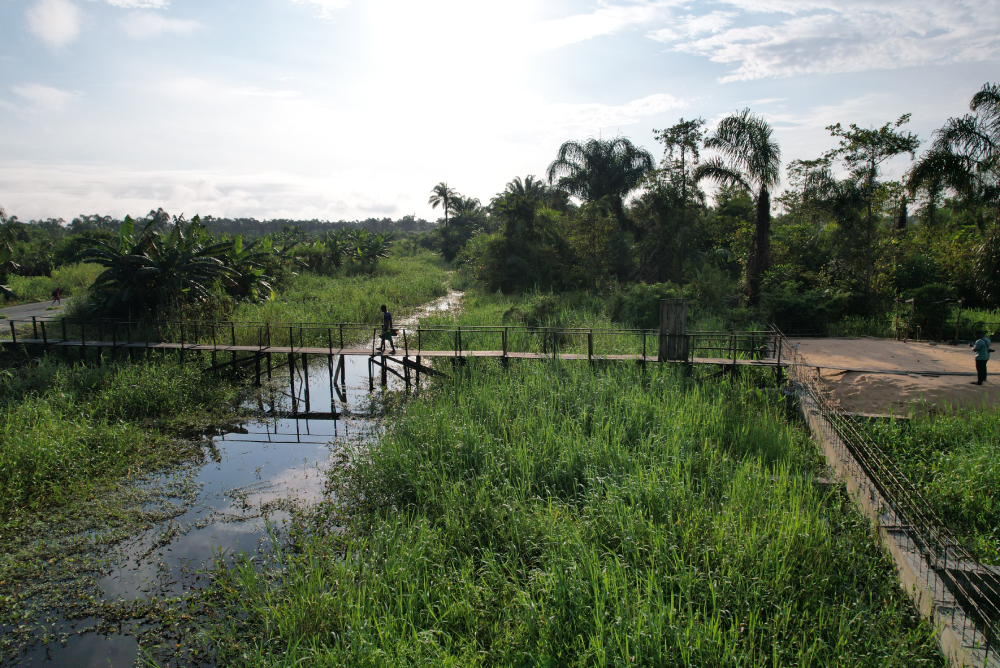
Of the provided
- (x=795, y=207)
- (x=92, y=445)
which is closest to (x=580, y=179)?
(x=795, y=207)

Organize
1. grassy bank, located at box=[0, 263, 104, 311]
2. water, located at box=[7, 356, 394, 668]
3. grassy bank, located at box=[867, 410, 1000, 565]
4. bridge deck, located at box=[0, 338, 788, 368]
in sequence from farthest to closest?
grassy bank, located at box=[0, 263, 104, 311] < bridge deck, located at box=[0, 338, 788, 368] < grassy bank, located at box=[867, 410, 1000, 565] < water, located at box=[7, 356, 394, 668]

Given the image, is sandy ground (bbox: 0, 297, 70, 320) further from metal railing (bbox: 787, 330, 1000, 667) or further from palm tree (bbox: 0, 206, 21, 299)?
metal railing (bbox: 787, 330, 1000, 667)

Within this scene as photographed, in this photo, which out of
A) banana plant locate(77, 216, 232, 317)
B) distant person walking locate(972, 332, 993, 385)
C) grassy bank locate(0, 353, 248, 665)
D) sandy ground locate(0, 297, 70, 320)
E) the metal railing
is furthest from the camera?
sandy ground locate(0, 297, 70, 320)

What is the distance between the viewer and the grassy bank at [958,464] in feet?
21.7

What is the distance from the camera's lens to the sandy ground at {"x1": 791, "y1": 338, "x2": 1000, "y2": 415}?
33.7 ft

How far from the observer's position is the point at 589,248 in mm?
30000

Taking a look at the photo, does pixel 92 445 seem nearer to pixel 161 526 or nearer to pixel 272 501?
pixel 161 526

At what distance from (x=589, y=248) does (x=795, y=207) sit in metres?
9.95

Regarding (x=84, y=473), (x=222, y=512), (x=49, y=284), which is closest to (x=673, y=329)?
(x=222, y=512)

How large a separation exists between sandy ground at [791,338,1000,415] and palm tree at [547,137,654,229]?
22598 millimetres

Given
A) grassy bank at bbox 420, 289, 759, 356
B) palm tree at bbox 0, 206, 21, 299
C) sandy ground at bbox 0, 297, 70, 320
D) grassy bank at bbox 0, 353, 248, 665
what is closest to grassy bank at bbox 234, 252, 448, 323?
grassy bank at bbox 420, 289, 759, 356

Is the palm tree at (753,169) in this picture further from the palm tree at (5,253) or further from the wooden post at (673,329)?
the palm tree at (5,253)

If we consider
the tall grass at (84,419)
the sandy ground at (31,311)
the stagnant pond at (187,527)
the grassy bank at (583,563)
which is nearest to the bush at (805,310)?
the grassy bank at (583,563)

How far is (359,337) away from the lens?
20891 mm
